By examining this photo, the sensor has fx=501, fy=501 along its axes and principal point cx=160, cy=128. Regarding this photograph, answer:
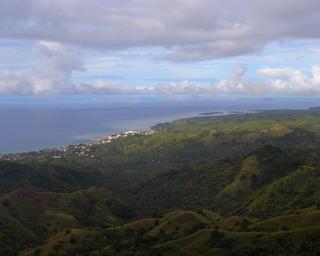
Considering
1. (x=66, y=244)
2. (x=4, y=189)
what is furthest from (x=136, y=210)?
(x=66, y=244)

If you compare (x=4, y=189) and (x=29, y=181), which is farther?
(x=29, y=181)

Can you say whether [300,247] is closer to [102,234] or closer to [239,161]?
[102,234]

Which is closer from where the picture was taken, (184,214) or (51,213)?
(184,214)

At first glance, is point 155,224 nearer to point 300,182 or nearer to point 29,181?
point 300,182

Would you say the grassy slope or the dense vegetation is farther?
the grassy slope

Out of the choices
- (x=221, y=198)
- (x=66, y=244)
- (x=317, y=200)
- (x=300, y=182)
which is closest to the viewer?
(x=66, y=244)

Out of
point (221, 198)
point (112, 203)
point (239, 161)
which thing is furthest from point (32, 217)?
point (239, 161)

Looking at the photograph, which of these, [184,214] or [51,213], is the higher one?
[184,214]

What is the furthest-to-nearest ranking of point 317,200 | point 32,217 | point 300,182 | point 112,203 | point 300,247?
point 112,203, point 300,182, point 32,217, point 317,200, point 300,247

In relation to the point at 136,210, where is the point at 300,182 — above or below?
above

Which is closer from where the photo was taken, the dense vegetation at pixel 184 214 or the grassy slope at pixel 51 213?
the dense vegetation at pixel 184 214
